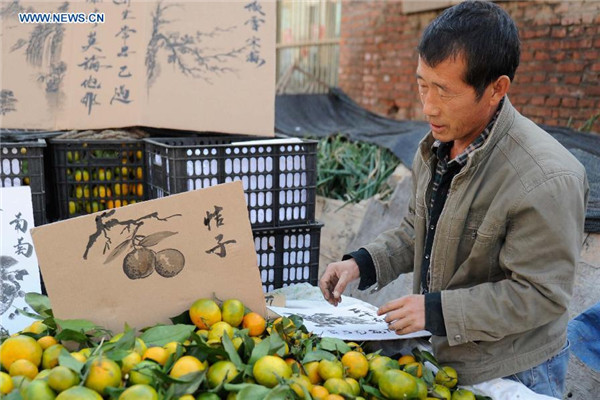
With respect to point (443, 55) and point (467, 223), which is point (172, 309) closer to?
point (467, 223)

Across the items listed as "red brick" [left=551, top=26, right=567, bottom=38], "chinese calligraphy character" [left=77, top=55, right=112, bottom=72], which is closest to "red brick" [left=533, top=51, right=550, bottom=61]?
"red brick" [left=551, top=26, right=567, bottom=38]

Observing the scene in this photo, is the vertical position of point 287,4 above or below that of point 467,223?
above

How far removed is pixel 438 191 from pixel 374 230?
253 cm

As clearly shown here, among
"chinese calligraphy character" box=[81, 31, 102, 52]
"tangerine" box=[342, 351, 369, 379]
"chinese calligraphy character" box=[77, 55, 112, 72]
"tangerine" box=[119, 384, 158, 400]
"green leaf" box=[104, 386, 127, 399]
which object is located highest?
"chinese calligraphy character" box=[81, 31, 102, 52]

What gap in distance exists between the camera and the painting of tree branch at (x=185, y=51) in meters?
2.65

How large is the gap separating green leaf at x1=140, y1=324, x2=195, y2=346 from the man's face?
81 centimetres

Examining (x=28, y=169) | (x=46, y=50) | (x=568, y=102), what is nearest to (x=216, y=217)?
(x=28, y=169)

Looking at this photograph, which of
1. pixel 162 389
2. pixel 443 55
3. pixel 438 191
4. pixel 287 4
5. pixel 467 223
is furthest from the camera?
pixel 287 4

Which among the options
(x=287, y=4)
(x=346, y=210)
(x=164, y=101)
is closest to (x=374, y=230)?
(x=346, y=210)

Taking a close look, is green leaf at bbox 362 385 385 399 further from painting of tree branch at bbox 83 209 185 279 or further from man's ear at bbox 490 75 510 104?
man's ear at bbox 490 75 510 104

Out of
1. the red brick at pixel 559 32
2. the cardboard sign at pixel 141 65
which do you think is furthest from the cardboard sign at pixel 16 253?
the red brick at pixel 559 32

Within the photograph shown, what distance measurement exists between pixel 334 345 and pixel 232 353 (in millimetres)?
294

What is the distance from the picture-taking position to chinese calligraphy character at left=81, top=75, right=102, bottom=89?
2.66m

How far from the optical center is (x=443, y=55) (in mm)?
1480
